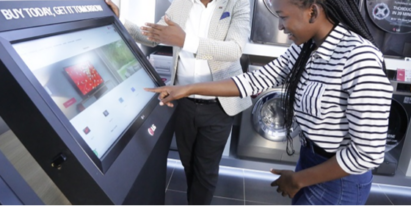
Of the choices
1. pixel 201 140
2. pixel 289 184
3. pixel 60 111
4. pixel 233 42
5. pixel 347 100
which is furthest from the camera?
pixel 201 140

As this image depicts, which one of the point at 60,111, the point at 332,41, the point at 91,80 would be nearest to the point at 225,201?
the point at 332,41

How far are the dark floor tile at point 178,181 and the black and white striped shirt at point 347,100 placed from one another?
1.50 metres

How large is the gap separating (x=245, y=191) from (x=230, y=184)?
0.44 feet

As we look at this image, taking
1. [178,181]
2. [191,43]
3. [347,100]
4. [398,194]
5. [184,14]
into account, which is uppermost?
[184,14]

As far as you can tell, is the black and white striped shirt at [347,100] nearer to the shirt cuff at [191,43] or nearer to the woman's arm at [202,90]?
the woman's arm at [202,90]

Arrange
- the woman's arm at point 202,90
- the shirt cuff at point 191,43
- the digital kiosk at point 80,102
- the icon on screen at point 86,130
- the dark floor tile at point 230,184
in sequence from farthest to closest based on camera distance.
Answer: the dark floor tile at point 230,184 → the shirt cuff at point 191,43 → the woman's arm at point 202,90 → the icon on screen at point 86,130 → the digital kiosk at point 80,102

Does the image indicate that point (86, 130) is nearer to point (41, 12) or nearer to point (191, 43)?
point (41, 12)

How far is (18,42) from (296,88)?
83 centimetres

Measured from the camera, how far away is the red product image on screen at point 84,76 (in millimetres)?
700

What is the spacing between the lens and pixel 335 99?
916 mm

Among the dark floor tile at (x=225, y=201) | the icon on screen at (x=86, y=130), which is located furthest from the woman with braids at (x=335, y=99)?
the dark floor tile at (x=225, y=201)

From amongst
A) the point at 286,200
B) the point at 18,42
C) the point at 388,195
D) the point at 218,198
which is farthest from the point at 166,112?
the point at 388,195

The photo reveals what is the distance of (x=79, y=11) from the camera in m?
0.80

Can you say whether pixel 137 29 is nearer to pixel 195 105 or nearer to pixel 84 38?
pixel 195 105
